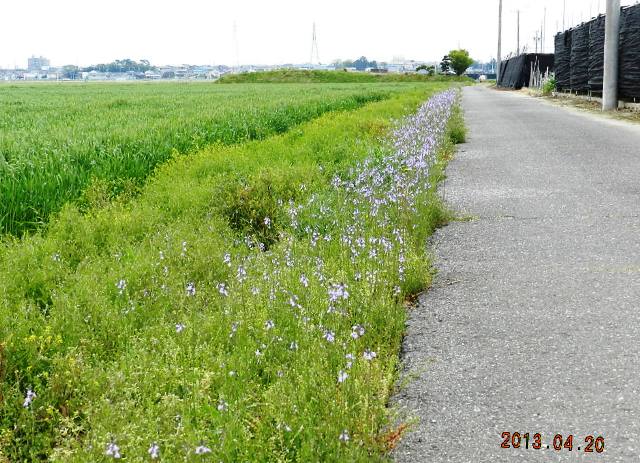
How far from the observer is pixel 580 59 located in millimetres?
31828

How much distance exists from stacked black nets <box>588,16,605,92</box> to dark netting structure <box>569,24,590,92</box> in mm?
1149

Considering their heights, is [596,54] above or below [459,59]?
below

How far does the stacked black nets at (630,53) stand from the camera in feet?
71.8

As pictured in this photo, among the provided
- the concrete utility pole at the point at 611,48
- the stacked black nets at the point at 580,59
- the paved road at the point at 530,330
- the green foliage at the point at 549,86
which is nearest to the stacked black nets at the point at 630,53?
the concrete utility pole at the point at 611,48

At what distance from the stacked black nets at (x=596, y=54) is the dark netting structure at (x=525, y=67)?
24.1 m

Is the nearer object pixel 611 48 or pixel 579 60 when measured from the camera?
pixel 611 48

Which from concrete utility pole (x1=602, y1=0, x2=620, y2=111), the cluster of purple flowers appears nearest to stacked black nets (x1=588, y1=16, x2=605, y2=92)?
concrete utility pole (x1=602, y1=0, x2=620, y2=111)

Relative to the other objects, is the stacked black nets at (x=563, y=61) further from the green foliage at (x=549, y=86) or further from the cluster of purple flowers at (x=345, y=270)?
the cluster of purple flowers at (x=345, y=270)

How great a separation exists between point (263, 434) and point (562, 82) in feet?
127

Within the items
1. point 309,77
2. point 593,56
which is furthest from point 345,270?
point 309,77

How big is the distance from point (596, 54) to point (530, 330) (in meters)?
27.8

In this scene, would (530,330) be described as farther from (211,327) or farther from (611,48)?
(611,48)

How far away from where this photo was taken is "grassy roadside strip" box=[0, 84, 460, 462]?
2746 mm

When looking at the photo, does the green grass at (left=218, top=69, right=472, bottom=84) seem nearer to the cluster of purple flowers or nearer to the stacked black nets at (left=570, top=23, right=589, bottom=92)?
the stacked black nets at (left=570, top=23, right=589, bottom=92)
